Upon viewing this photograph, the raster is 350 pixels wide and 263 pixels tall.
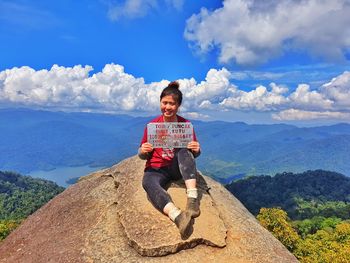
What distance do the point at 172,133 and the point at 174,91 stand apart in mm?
1125

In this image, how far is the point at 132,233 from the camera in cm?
871

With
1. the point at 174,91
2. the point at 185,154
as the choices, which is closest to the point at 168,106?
the point at 174,91

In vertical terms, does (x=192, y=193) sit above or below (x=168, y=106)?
below

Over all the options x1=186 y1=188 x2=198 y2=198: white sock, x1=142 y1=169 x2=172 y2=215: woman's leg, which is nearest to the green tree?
x1=142 y1=169 x2=172 y2=215: woman's leg

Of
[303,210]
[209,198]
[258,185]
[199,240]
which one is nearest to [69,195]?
[209,198]

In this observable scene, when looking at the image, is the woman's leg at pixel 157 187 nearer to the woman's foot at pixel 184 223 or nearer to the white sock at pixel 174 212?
the white sock at pixel 174 212

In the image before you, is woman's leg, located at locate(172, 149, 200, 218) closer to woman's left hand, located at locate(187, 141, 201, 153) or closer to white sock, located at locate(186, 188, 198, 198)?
white sock, located at locate(186, 188, 198, 198)

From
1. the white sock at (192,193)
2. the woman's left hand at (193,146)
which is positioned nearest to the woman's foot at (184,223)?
the white sock at (192,193)

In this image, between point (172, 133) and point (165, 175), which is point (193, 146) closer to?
point (172, 133)

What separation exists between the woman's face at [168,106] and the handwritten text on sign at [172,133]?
0.97 ft

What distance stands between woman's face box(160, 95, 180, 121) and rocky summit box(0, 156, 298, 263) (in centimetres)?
204

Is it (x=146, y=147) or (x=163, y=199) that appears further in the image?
(x=146, y=147)

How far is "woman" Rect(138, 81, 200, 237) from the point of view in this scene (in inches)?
345

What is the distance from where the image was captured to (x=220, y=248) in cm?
854
